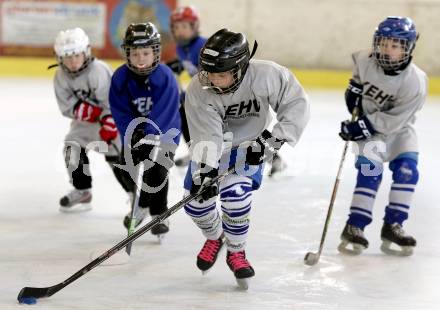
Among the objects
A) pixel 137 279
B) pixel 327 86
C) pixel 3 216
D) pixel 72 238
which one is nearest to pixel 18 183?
pixel 3 216

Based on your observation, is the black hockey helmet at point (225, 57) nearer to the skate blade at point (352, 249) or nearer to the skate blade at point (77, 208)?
the skate blade at point (352, 249)

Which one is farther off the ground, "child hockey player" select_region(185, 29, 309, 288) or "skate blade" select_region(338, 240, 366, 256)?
"child hockey player" select_region(185, 29, 309, 288)

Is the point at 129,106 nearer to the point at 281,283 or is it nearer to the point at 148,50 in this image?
the point at 148,50

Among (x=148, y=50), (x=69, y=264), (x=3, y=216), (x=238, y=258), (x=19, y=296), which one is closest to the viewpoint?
(x=19, y=296)

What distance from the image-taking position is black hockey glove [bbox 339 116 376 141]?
3.44m

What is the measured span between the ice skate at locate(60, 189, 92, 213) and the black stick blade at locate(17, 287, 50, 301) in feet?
4.17

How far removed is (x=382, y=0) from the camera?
7934 millimetres

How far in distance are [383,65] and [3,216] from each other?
1.92 m

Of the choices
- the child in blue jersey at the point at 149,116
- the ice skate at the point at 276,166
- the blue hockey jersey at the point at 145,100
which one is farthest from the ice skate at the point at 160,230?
the ice skate at the point at 276,166

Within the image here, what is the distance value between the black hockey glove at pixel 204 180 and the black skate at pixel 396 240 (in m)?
0.97

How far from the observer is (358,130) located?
11.3 feet

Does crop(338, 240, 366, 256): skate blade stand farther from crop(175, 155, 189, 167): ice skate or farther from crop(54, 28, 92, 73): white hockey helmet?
crop(175, 155, 189, 167): ice skate

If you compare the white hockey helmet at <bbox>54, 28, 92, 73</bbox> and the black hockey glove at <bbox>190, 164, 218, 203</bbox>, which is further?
the white hockey helmet at <bbox>54, 28, 92, 73</bbox>

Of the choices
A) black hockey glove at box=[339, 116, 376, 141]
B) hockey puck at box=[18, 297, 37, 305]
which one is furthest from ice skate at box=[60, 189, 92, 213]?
black hockey glove at box=[339, 116, 376, 141]
